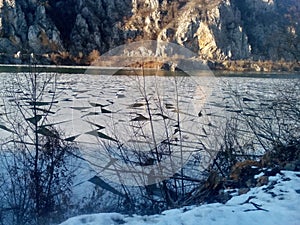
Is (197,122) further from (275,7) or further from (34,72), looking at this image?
(275,7)

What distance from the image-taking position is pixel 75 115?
9312 millimetres

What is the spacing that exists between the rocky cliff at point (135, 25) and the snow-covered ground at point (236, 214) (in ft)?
195

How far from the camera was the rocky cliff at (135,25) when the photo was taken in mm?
63188

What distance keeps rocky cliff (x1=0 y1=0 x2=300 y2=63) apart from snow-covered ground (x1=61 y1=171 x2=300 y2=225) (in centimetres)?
5934

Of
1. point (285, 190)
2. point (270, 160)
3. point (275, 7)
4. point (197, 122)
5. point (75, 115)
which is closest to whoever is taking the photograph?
A: point (285, 190)

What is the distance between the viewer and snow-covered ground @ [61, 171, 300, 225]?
2428mm

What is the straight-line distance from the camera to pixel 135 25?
74938mm

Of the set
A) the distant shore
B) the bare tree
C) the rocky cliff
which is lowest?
the bare tree

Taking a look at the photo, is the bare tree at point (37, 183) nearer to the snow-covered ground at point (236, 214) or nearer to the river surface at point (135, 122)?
the river surface at point (135, 122)

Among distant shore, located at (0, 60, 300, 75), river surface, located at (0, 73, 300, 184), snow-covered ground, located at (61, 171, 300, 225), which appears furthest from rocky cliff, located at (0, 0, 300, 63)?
snow-covered ground, located at (61, 171, 300, 225)

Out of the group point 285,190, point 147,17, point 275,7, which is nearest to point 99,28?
point 147,17

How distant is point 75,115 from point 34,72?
15.0ft

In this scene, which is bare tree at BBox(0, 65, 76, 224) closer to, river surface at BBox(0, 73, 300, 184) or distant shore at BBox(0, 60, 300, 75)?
river surface at BBox(0, 73, 300, 184)

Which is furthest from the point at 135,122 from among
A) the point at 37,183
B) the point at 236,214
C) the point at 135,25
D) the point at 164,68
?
the point at 135,25
